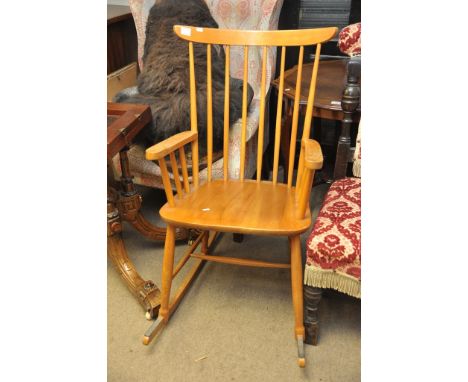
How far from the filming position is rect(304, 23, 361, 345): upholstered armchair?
113 cm

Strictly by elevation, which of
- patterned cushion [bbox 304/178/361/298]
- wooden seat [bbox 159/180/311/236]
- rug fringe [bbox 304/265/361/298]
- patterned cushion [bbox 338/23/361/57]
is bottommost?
rug fringe [bbox 304/265/361/298]

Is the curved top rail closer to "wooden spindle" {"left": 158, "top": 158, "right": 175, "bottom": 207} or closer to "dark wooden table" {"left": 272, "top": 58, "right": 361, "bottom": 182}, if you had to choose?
"dark wooden table" {"left": 272, "top": 58, "right": 361, "bottom": 182}

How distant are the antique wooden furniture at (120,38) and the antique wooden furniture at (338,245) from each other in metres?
1.60

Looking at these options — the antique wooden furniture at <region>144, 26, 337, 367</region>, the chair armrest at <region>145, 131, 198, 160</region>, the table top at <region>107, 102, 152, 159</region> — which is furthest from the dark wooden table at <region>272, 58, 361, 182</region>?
the table top at <region>107, 102, 152, 159</region>

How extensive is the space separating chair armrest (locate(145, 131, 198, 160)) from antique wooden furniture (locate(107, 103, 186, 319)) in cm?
19

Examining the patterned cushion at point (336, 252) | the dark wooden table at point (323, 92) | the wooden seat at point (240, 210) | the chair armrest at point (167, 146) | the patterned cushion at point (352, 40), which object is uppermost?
the patterned cushion at point (352, 40)

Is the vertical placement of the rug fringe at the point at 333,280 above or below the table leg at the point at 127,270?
above

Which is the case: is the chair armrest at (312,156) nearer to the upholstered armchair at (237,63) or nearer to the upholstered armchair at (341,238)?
the upholstered armchair at (341,238)

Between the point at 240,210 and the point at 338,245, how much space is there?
0.32 metres

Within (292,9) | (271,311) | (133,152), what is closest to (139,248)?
(133,152)

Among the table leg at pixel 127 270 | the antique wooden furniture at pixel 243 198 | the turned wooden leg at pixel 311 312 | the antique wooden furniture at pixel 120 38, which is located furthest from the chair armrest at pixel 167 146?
the antique wooden furniture at pixel 120 38

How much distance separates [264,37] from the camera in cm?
135

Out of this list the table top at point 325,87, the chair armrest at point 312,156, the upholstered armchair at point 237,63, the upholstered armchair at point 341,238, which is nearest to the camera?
the chair armrest at point 312,156

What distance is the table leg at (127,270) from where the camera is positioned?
1.45 m
